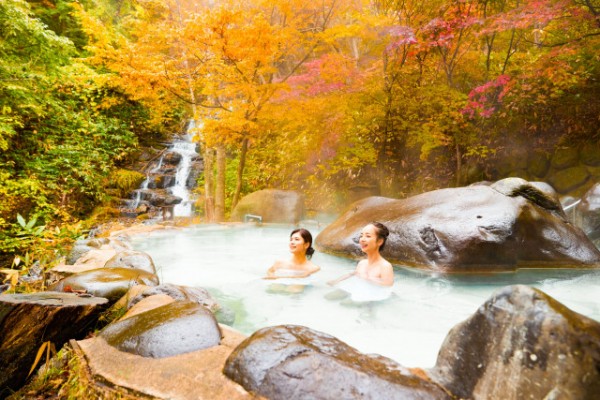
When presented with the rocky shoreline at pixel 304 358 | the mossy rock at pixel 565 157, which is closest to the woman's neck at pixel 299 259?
the rocky shoreline at pixel 304 358

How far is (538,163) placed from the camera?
9367 millimetres

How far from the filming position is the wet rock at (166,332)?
1927 millimetres

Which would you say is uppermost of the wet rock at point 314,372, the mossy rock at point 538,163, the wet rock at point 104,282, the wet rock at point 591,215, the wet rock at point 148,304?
the mossy rock at point 538,163

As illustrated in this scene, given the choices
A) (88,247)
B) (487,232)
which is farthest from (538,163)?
(88,247)

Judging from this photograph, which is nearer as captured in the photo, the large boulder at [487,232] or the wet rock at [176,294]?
the wet rock at [176,294]

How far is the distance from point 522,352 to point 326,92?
323 inches

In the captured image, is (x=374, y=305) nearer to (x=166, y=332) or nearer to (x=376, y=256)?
(x=376, y=256)

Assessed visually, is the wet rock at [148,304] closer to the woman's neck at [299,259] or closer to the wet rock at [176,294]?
the wet rock at [176,294]

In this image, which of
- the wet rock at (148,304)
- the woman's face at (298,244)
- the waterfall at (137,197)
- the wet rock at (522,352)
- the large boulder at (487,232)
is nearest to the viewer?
the wet rock at (522,352)

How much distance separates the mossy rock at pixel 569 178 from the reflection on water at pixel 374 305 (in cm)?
488

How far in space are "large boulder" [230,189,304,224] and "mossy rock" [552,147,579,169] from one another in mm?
7308

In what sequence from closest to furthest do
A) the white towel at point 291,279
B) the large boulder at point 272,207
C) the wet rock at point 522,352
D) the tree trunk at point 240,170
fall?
the wet rock at point 522,352, the white towel at point 291,279, the tree trunk at point 240,170, the large boulder at point 272,207

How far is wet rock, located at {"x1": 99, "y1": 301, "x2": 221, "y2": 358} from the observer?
1927 millimetres

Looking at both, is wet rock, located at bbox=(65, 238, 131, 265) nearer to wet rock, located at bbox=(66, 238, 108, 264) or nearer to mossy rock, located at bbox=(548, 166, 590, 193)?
wet rock, located at bbox=(66, 238, 108, 264)
